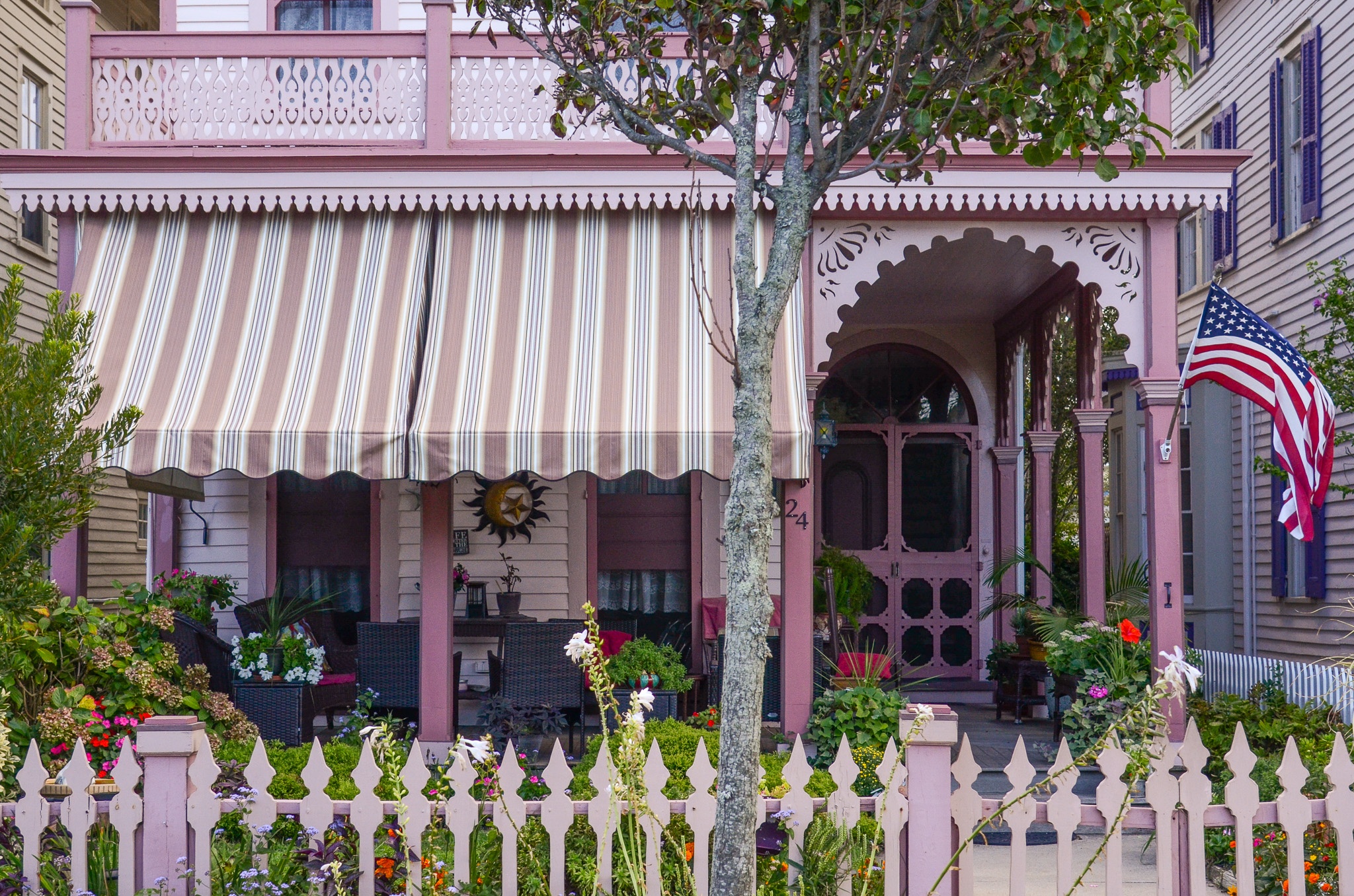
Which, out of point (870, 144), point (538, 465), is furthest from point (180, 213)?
point (870, 144)

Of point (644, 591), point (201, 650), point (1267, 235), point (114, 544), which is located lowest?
point (201, 650)

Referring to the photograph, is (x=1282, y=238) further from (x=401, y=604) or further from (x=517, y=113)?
(x=401, y=604)

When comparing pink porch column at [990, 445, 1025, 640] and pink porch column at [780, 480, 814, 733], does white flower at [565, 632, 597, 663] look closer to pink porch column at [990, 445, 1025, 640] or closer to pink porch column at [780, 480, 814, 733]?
pink porch column at [780, 480, 814, 733]

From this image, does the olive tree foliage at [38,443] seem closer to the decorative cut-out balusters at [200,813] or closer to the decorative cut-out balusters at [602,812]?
the decorative cut-out balusters at [200,813]

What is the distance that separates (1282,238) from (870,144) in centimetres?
958

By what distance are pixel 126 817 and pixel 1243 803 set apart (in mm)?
4157

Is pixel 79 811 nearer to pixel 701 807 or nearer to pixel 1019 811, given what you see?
pixel 701 807

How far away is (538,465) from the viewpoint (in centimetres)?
738

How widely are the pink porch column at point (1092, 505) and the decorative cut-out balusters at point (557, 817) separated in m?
6.41

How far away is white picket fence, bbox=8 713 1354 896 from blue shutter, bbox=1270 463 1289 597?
313 inches

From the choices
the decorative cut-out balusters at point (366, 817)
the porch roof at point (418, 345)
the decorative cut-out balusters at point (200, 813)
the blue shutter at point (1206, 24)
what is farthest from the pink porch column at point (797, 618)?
the blue shutter at point (1206, 24)

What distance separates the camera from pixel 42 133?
15625 millimetres

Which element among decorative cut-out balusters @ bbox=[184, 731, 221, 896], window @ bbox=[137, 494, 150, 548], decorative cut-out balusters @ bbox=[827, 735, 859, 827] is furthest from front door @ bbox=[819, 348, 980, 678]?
window @ bbox=[137, 494, 150, 548]

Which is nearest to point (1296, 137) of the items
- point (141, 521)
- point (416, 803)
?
point (416, 803)
